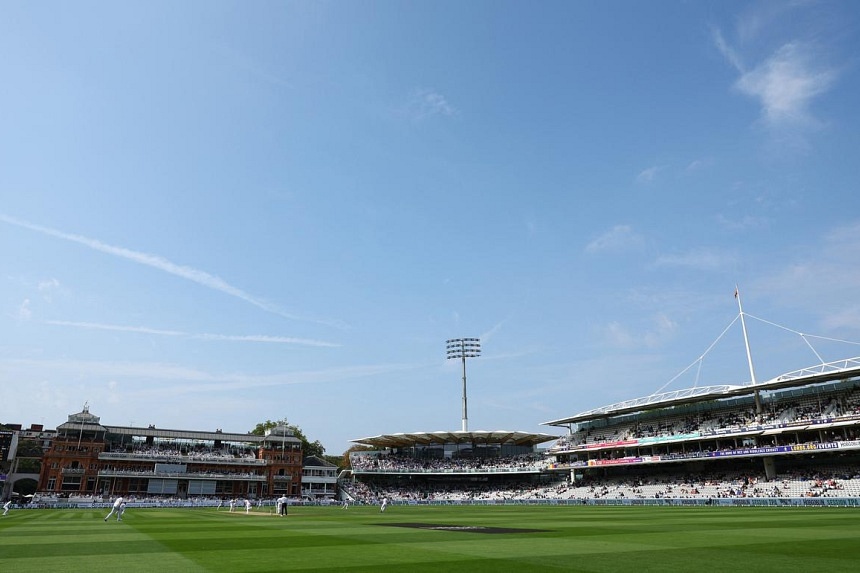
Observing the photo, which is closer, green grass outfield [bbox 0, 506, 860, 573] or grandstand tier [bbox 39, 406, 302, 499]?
green grass outfield [bbox 0, 506, 860, 573]

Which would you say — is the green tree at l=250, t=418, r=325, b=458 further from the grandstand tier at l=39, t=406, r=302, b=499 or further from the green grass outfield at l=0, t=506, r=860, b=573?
the green grass outfield at l=0, t=506, r=860, b=573

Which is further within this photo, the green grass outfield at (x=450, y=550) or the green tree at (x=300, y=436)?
the green tree at (x=300, y=436)

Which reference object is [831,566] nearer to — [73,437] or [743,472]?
[743,472]

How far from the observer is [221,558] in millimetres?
16125

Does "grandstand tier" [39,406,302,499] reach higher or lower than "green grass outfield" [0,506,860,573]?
higher

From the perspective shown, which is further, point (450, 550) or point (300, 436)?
point (300, 436)

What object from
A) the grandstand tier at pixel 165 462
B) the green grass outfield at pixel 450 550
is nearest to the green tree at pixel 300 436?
the grandstand tier at pixel 165 462

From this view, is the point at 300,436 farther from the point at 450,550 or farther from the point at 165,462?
the point at 450,550

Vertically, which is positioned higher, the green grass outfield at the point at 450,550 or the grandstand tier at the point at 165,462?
the grandstand tier at the point at 165,462

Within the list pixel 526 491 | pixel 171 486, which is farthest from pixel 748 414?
pixel 171 486

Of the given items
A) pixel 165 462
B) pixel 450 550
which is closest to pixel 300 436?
pixel 165 462

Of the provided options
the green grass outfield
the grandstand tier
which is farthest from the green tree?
the green grass outfield

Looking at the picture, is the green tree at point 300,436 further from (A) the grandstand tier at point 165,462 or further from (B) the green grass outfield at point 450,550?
(B) the green grass outfield at point 450,550

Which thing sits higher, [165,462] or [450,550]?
[165,462]
